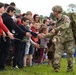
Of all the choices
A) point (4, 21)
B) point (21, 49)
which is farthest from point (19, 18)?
point (4, 21)

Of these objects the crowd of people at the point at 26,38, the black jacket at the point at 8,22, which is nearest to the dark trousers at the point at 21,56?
the crowd of people at the point at 26,38

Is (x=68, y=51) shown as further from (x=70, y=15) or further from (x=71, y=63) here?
(x=70, y=15)

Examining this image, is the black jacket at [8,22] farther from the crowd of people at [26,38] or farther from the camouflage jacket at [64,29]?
the camouflage jacket at [64,29]

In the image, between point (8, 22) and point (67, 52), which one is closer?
point (8, 22)

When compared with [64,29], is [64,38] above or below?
below

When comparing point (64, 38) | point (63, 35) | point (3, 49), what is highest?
point (63, 35)

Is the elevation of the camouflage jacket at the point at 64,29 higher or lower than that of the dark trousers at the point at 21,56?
higher

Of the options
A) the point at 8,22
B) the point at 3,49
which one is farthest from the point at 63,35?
the point at 3,49

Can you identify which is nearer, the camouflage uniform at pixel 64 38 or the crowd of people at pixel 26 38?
the crowd of people at pixel 26 38

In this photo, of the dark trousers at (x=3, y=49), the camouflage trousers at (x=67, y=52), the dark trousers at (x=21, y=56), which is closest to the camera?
the dark trousers at (x=3, y=49)

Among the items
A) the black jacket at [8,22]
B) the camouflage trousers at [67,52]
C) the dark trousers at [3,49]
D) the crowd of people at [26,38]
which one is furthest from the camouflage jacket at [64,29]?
the dark trousers at [3,49]

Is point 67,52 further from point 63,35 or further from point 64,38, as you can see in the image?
point 63,35

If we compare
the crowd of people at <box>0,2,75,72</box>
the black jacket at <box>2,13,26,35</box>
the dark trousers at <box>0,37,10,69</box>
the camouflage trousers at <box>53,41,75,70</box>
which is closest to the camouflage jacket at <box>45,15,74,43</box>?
the crowd of people at <box>0,2,75,72</box>

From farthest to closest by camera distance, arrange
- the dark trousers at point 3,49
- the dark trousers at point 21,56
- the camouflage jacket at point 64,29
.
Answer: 1. the dark trousers at point 21,56
2. the camouflage jacket at point 64,29
3. the dark trousers at point 3,49
